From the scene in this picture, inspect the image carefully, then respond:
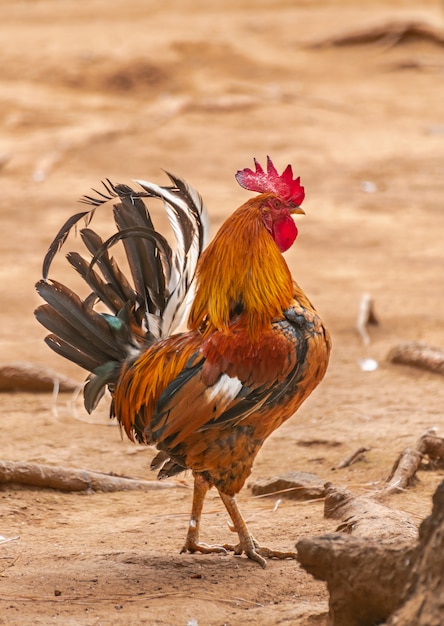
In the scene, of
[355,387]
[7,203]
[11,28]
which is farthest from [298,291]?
[11,28]

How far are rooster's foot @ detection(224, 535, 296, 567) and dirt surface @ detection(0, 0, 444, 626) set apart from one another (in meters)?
0.04

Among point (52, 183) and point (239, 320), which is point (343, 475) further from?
point (52, 183)

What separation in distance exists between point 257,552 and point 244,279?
1320 millimetres

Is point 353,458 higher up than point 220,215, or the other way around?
point 220,215

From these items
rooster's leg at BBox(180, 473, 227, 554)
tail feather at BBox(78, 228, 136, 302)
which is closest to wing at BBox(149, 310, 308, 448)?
rooster's leg at BBox(180, 473, 227, 554)

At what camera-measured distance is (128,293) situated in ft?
16.2

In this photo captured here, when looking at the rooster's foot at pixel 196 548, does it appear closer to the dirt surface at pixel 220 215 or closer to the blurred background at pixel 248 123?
the dirt surface at pixel 220 215

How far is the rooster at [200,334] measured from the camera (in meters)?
4.36

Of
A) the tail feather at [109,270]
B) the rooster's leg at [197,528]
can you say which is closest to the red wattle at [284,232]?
the tail feather at [109,270]

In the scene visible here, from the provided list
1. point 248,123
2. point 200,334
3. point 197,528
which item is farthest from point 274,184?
point 248,123

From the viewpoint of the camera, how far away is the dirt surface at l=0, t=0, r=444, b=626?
4.38 meters

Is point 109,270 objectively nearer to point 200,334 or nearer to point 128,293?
point 128,293

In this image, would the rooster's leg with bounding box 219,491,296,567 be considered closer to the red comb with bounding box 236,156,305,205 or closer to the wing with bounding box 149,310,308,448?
the wing with bounding box 149,310,308,448

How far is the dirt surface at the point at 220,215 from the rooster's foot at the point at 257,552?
44 millimetres
